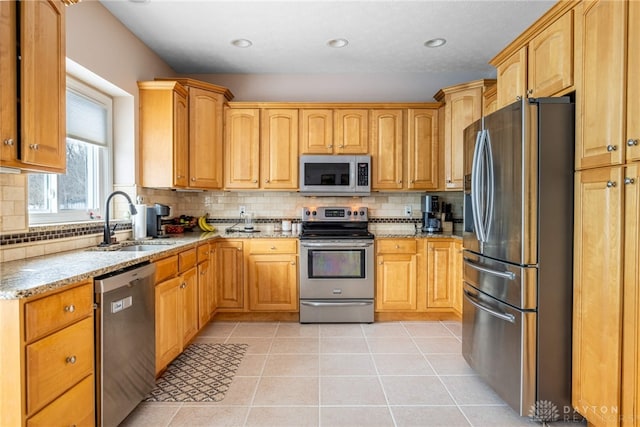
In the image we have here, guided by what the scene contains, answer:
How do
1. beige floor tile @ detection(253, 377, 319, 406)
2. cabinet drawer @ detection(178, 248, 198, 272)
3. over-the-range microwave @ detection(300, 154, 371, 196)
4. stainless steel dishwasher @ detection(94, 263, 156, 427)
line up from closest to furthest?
stainless steel dishwasher @ detection(94, 263, 156, 427) < beige floor tile @ detection(253, 377, 319, 406) < cabinet drawer @ detection(178, 248, 198, 272) < over-the-range microwave @ detection(300, 154, 371, 196)

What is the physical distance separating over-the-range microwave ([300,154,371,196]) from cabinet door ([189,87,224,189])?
932mm

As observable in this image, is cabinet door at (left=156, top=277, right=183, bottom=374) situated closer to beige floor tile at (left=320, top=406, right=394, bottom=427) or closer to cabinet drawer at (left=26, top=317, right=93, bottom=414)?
cabinet drawer at (left=26, top=317, right=93, bottom=414)

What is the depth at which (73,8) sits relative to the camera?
2.33 meters

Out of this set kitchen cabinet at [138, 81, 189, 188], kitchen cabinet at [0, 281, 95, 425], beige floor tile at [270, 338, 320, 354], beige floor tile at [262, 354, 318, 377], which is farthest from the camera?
kitchen cabinet at [138, 81, 189, 188]

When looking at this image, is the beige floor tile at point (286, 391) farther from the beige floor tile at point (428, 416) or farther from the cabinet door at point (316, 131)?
the cabinet door at point (316, 131)

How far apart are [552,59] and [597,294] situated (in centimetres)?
131

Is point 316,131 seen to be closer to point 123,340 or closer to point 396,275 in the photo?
point 396,275

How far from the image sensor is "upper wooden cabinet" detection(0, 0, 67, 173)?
4.90ft

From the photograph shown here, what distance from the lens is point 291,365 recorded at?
104 inches

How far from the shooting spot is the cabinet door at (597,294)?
157cm

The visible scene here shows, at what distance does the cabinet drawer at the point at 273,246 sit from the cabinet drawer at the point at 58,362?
6.76 ft

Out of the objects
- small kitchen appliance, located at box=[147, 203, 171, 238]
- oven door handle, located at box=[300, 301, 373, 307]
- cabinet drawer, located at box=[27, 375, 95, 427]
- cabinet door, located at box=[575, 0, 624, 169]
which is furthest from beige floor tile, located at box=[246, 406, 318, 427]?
cabinet door, located at box=[575, 0, 624, 169]

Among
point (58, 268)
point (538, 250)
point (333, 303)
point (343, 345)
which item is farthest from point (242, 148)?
point (538, 250)

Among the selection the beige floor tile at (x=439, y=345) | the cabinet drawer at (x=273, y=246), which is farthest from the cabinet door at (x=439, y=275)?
the cabinet drawer at (x=273, y=246)
